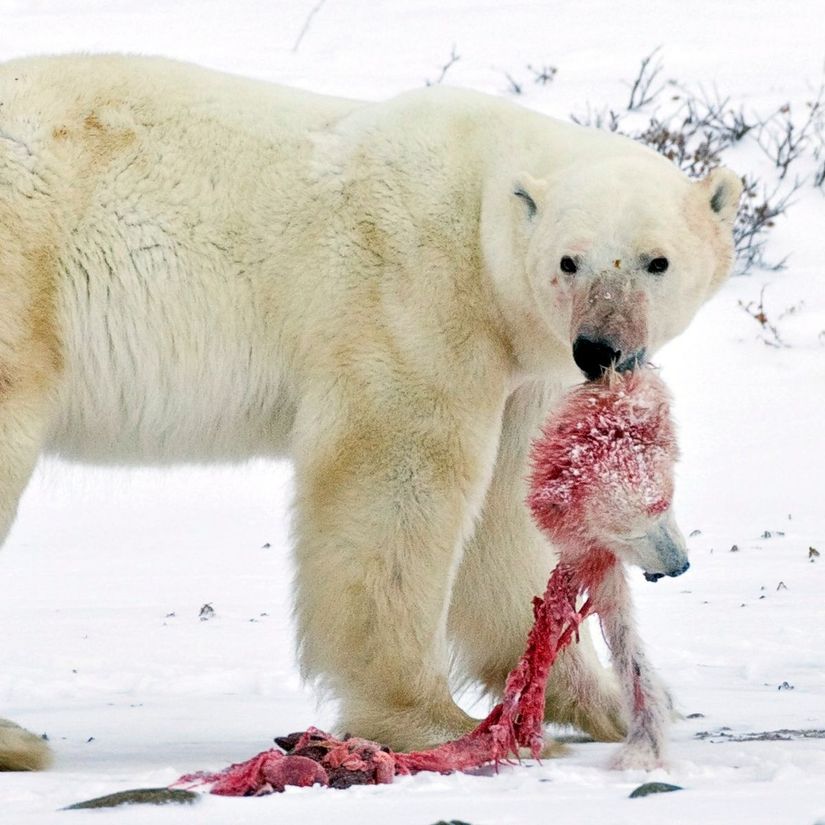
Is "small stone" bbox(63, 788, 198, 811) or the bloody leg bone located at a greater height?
the bloody leg bone

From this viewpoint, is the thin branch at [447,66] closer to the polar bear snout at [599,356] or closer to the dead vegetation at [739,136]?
the dead vegetation at [739,136]

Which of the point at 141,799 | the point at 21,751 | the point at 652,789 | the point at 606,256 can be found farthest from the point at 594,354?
the point at 21,751

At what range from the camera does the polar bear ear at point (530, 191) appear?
3.74m

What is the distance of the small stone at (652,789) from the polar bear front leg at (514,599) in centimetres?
144

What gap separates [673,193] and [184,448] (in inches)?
52.1

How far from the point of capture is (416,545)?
12.6ft

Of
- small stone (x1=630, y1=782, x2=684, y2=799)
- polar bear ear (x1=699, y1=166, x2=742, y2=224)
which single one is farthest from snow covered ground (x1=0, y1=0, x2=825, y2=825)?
polar bear ear (x1=699, y1=166, x2=742, y2=224)

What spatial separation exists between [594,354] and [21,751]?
153cm

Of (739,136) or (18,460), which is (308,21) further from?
(18,460)

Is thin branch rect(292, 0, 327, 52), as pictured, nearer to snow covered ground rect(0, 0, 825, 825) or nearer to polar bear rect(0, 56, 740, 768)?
snow covered ground rect(0, 0, 825, 825)

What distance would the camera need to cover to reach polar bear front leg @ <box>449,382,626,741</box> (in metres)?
4.25

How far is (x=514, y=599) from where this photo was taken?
437 cm

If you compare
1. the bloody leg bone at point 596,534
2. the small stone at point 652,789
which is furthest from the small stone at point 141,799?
the small stone at point 652,789

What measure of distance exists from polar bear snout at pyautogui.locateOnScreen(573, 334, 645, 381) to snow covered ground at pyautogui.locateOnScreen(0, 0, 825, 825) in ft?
2.56
